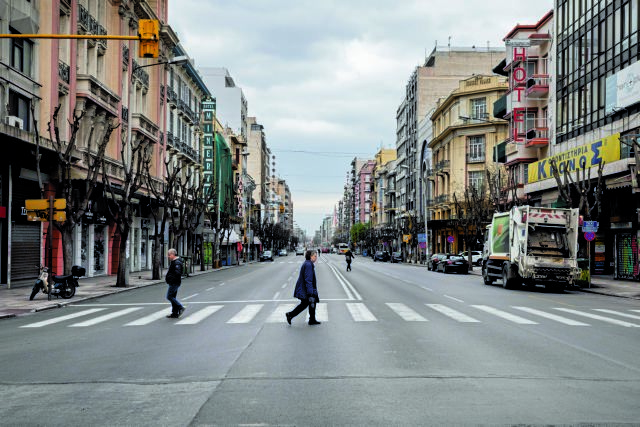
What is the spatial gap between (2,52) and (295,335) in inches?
780

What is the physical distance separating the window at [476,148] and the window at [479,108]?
244 centimetres

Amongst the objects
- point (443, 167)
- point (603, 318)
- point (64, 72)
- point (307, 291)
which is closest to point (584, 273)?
point (603, 318)

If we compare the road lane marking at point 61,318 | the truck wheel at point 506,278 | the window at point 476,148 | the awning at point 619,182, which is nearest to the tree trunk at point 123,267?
the road lane marking at point 61,318

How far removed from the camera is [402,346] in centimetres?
1052

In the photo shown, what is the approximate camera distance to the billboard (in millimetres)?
32000

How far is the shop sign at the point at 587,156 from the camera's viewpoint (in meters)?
33.1

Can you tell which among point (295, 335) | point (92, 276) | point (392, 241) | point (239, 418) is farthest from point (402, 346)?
point (392, 241)

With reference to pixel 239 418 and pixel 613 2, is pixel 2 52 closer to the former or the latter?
pixel 239 418

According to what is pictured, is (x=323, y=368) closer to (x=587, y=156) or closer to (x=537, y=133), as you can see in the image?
(x=587, y=156)

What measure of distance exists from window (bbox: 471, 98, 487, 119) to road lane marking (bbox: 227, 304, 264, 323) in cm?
5543

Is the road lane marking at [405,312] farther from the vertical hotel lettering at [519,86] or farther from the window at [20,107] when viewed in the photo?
the vertical hotel lettering at [519,86]

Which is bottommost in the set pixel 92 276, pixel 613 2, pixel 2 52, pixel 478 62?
pixel 92 276

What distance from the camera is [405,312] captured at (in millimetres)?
16234

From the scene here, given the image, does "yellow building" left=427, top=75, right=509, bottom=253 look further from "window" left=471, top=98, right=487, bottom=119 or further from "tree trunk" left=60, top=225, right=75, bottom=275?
"tree trunk" left=60, top=225, right=75, bottom=275
